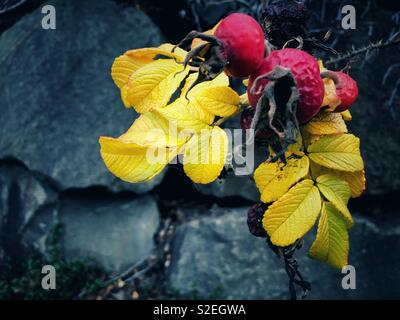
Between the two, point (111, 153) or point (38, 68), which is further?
point (38, 68)

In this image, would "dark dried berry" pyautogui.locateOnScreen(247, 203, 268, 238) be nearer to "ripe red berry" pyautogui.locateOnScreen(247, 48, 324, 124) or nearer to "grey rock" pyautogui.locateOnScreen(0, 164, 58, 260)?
"ripe red berry" pyautogui.locateOnScreen(247, 48, 324, 124)

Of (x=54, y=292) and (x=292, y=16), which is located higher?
(x=292, y=16)

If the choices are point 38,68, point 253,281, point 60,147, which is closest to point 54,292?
point 60,147

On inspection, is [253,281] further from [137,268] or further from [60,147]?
[60,147]

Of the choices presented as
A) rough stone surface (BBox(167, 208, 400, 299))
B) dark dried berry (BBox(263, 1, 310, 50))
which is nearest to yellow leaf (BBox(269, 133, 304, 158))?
dark dried berry (BBox(263, 1, 310, 50))

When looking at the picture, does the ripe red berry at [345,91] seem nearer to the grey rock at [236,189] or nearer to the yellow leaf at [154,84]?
the yellow leaf at [154,84]

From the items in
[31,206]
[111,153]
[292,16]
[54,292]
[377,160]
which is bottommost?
[54,292]

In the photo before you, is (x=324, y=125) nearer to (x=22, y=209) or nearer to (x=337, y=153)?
(x=337, y=153)
